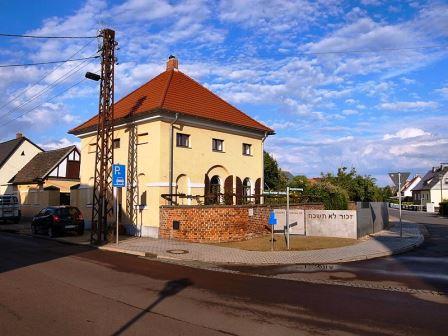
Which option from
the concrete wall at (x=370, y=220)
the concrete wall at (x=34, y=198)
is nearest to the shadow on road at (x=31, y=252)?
the concrete wall at (x=370, y=220)

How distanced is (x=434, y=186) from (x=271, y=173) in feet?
152

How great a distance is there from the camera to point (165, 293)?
970 cm

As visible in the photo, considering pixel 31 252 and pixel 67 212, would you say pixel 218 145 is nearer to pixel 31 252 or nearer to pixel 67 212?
pixel 67 212

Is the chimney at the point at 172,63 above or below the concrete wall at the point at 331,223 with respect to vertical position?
above

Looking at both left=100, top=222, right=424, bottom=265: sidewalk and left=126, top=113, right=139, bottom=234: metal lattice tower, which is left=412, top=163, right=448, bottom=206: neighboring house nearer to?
left=100, top=222, right=424, bottom=265: sidewalk

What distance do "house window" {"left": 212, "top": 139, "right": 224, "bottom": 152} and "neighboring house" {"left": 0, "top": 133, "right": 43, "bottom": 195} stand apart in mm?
28240

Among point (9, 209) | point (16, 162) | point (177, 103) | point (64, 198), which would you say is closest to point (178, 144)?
point (177, 103)

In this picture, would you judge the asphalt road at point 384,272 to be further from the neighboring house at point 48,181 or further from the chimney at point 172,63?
the neighboring house at point 48,181

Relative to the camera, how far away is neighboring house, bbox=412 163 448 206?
8481 cm

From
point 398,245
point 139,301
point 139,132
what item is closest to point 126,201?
point 139,132

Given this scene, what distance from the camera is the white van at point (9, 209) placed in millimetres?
34344

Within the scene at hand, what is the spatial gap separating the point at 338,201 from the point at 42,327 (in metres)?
25.6

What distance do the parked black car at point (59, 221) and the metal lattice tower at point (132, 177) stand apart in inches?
109

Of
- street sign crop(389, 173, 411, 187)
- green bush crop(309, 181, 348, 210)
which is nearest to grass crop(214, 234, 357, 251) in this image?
street sign crop(389, 173, 411, 187)
